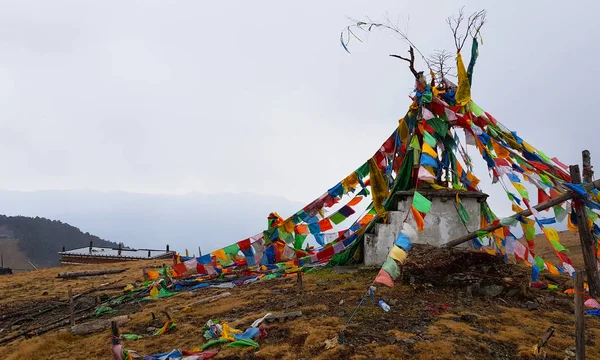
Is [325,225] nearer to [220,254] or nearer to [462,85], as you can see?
[220,254]

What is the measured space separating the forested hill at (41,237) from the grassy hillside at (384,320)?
77108 mm

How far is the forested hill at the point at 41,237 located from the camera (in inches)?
3177

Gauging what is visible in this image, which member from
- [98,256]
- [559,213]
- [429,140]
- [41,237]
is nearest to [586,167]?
[559,213]

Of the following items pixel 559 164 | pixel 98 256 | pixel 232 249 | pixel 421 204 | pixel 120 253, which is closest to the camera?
pixel 421 204

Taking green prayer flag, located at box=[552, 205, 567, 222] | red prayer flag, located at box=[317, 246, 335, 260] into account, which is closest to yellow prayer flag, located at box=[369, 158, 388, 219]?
red prayer flag, located at box=[317, 246, 335, 260]

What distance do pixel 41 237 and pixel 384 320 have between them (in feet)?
315

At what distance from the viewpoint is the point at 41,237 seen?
281 ft

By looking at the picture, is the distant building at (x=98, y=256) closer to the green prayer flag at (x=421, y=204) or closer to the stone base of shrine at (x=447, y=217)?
the stone base of shrine at (x=447, y=217)

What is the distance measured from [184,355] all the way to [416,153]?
10253mm

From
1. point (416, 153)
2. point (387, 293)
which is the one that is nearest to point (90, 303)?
point (387, 293)

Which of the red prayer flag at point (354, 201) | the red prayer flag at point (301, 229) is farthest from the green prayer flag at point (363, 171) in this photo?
the red prayer flag at point (301, 229)

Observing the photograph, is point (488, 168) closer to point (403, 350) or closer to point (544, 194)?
point (544, 194)

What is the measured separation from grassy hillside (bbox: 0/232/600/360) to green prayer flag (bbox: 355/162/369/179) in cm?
441

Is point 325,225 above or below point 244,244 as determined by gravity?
above
